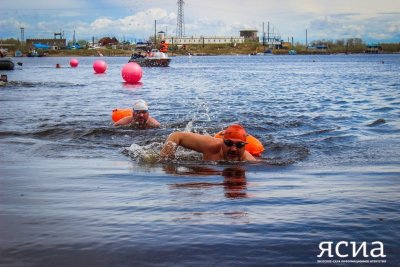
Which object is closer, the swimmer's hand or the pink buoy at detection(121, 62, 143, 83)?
the swimmer's hand

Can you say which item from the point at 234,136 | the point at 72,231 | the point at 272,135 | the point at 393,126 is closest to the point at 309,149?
the point at 272,135

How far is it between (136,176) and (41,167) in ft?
5.56

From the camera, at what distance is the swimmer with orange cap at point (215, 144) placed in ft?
27.1

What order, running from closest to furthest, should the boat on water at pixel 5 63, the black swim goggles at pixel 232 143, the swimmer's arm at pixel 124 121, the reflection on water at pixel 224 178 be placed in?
the reflection on water at pixel 224 178 < the black swim goggles at pixel 232 143 < the swimmer's arm at pixel 124 121 < the boat on water at pixel 5 63

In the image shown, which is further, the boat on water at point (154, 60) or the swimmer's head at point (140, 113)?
the boat on water at point (154, 60)

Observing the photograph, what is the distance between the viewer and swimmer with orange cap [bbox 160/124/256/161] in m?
8.27

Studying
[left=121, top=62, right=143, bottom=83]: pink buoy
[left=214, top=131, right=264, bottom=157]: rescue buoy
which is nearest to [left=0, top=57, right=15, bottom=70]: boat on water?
[left=121, top=62, right=143, bottom=83]: pink buoy

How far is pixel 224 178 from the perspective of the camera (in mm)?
7719

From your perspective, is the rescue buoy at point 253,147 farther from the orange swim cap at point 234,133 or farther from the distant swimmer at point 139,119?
the distant swimmer at point 139,119

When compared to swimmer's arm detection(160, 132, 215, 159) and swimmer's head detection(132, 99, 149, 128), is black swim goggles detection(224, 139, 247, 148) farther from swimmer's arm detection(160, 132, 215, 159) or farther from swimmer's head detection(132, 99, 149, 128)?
swimmer's head detection(132, 99, 149, 128)

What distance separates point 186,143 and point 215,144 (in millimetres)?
504

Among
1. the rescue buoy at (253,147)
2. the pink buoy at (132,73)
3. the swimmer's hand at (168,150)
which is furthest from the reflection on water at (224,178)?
the pink buoy at (132,73)

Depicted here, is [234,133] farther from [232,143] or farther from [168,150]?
[168,150]

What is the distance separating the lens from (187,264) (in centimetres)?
389
